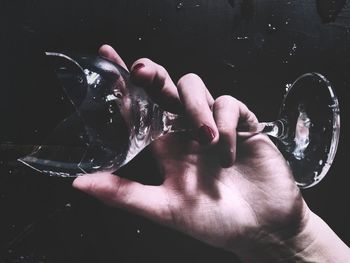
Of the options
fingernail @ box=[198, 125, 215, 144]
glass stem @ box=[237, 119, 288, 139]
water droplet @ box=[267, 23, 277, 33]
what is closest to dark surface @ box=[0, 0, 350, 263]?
water droplet @ box=[267, 23, 277, 33]

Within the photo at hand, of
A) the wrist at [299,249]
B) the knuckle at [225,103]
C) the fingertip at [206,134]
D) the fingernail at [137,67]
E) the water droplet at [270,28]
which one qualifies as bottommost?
the wrist at [299,249]

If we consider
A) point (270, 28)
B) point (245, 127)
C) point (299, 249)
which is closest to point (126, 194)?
point (245, 127)

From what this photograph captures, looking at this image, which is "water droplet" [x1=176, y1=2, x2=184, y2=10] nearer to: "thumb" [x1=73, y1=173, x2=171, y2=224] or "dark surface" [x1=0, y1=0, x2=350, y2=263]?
"dark surface" [x1=0, y1=0, x2=350, y2=263]

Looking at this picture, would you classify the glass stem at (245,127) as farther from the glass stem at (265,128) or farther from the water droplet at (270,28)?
the water droplet at (270,28)

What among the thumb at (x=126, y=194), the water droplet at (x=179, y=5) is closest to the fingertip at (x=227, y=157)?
the thumb at (x=126, y=194)

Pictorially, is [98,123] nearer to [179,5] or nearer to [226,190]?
[226,190]

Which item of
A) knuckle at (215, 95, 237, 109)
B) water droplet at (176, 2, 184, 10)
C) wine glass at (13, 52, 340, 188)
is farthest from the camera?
water droplet at (176, 2, 184, 10)

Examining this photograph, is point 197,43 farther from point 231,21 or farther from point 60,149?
point 60,149

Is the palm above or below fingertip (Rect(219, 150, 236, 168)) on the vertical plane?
below
